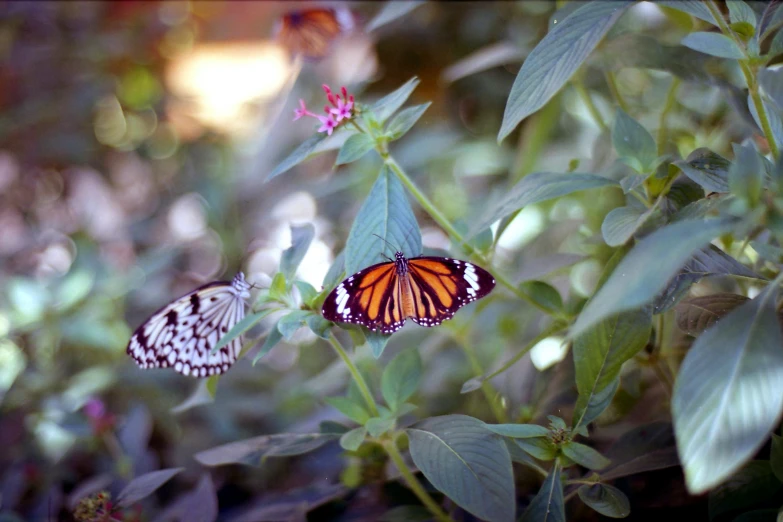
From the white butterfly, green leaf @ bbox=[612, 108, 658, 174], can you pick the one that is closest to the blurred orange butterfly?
the white butterfly

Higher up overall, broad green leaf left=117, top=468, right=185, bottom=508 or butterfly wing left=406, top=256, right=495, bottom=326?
butterfly wing left=406, top=256, right=495, bottom=326

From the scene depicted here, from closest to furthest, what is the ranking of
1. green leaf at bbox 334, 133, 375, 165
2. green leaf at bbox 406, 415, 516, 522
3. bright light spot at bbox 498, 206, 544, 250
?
green leaf at bbox 406, 415, 516, 522, green leaf at bbox 334, 133, 375, 165, bright light spot at bbox 498, 206, 544, 250

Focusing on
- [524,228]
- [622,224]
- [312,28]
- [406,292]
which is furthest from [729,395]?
[312,28]

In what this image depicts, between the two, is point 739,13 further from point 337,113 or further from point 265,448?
point 265,448

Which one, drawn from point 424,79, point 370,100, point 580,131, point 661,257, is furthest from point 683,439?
point 424,79

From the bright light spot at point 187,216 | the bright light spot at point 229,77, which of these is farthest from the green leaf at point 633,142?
the bright light spot at point 229,77

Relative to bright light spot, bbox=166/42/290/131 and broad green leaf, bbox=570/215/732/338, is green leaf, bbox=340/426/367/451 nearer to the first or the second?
broad green leaf, bbox=570/215/732/338

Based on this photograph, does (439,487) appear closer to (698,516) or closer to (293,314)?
(293,314)
